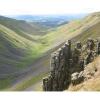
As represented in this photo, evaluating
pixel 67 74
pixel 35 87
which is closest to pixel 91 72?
pixel 67 74

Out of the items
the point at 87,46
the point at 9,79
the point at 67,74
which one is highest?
the point at 87,46

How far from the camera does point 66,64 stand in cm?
7425

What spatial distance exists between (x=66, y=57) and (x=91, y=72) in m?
22.1

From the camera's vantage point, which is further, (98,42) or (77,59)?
(77,59)

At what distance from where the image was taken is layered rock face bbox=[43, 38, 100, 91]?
228ft

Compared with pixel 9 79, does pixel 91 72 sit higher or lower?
higher

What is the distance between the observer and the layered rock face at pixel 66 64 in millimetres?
69500
